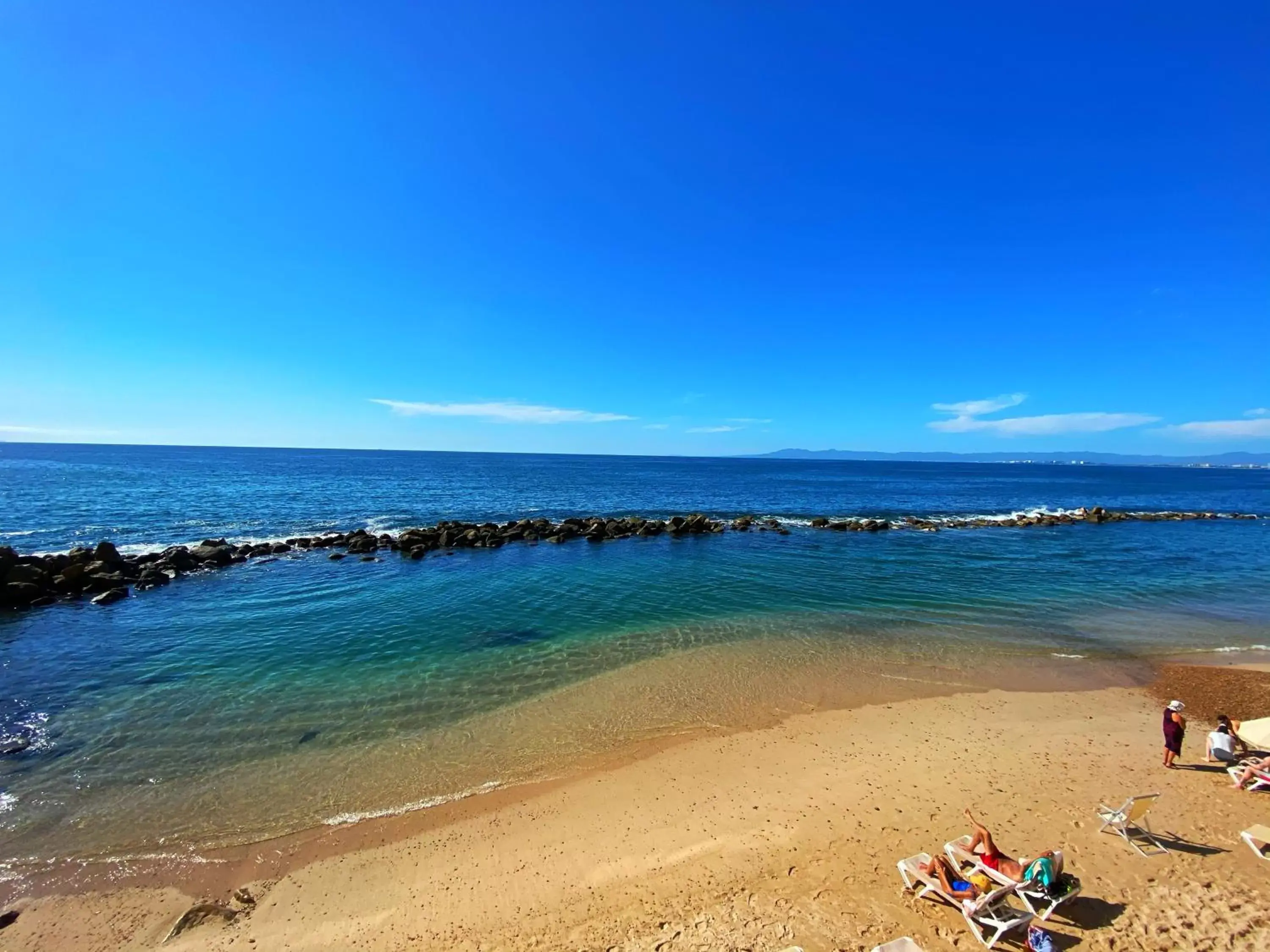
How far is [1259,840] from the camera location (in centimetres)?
816

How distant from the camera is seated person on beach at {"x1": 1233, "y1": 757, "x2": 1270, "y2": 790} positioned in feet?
32.3

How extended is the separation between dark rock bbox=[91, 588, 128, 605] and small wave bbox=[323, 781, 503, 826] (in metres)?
21.0

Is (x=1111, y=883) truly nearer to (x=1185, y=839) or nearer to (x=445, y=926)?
(x=1185, y=839)

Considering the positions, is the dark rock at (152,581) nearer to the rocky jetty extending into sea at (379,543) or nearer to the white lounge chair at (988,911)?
the rocky jetty extending into sea at (379,543)

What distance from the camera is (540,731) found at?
12.8 meters

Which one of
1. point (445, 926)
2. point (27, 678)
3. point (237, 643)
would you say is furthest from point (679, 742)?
point (27, 678)

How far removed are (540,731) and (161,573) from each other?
24.6 m

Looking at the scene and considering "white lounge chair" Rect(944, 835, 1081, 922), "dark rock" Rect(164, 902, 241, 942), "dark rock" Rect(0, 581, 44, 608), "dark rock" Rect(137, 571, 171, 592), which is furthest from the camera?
"dark rock" Rect(137, 571, 171, 592)

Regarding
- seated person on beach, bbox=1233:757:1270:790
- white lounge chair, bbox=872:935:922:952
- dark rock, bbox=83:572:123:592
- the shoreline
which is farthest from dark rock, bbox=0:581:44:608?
seated person on beach, bbox=1233:757:1270:790

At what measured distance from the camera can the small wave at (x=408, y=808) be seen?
9.84 metres

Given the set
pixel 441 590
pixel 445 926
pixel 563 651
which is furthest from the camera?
pixel 441 590

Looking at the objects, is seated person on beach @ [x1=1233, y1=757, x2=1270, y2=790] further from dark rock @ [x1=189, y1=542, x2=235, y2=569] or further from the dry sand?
dark rock @ [x1=189, y1=542, x2=235, y2=569]

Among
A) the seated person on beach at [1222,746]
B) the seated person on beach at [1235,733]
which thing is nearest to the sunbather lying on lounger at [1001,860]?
the seated person on beach at [1222,746]

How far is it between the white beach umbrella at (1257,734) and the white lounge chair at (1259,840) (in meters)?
2.52
